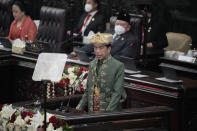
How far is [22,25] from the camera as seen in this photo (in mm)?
6914

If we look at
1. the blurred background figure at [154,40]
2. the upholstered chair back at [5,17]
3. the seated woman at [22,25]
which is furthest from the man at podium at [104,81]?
the upholstered chair back at [5,17]

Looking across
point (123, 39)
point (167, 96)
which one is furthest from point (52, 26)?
point (167, 96)

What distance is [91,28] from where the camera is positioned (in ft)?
21.8

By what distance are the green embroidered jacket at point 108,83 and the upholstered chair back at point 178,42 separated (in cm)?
300

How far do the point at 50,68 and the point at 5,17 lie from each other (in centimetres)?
441

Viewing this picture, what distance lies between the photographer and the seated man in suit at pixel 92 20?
664cm

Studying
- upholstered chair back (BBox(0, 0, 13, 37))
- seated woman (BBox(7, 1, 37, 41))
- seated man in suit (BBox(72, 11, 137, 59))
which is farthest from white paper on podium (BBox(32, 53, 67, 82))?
upholstered chair back (BBox(0, 0, 13, 37))

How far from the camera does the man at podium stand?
12.9ft

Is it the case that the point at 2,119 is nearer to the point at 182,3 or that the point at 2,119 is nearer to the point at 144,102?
the point at 144,102

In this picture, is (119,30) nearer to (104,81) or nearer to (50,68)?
(104,81)

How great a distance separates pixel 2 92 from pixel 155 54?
2.19 meters

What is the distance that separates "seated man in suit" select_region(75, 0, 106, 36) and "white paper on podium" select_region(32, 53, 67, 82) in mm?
3168

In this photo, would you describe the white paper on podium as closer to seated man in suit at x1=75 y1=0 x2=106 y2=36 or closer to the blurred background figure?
the blurred background figure

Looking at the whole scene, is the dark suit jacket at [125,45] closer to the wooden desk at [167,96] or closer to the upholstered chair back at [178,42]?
the wooden desk at [167,96]
